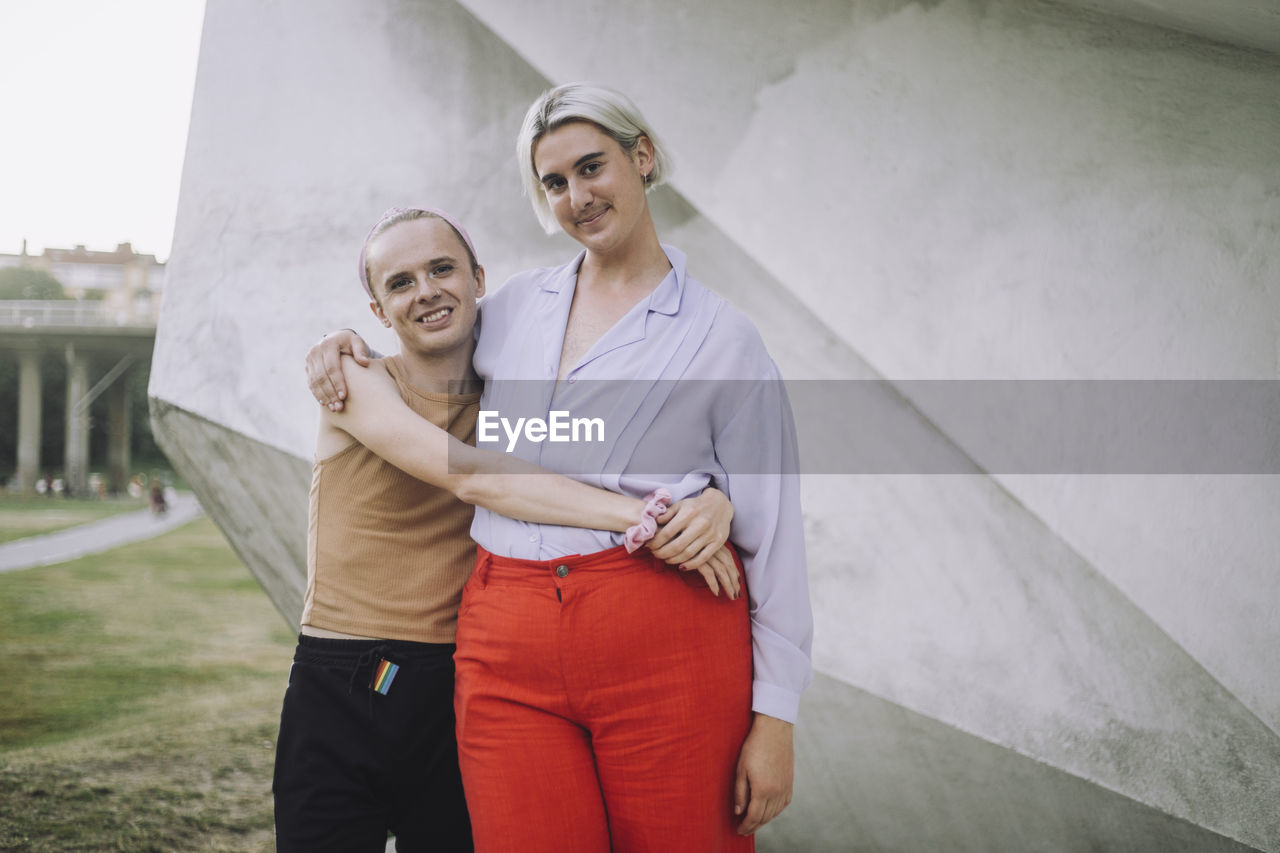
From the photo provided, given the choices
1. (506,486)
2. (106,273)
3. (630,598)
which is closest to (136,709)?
(506,486)

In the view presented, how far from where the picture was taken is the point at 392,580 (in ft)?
6.71

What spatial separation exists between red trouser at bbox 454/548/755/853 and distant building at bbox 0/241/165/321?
49085 mm

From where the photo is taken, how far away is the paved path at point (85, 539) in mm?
12711

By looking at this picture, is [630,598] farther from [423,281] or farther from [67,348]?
[67,348]

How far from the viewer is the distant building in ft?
150

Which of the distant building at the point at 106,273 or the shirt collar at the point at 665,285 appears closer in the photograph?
the shirt collar at the point at 665,285

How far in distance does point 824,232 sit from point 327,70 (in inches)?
93.3

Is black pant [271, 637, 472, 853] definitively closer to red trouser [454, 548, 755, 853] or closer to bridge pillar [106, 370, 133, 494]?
red trouser [454, 548, 755, 853]

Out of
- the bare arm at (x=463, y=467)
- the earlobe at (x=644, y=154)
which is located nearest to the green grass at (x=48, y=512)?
the bare arm at (x=463, y=467)

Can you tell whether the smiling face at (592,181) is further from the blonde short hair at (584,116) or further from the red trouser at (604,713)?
the red trouser at (604,713)

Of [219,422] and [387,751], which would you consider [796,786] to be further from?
[219,422]

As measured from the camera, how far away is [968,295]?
10.3 feet

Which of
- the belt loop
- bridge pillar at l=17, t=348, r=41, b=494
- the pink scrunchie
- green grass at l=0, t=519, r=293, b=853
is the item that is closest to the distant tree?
bridge pillar at l=17, t=348, r=41, b=494

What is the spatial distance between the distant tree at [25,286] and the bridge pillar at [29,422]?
2103cm
